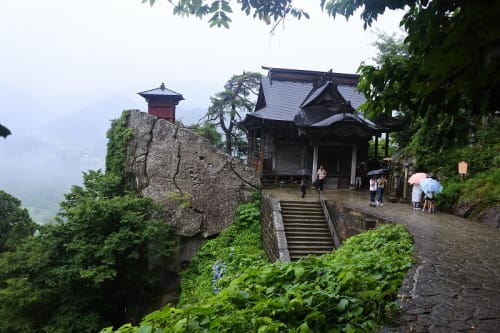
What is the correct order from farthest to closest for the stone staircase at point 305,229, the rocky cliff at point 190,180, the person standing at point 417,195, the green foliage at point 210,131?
the green foliage at point 210,131 < the rocky cliff at point 190,180 < the person standing at point 417,195 < the stone staircase at point 305,229

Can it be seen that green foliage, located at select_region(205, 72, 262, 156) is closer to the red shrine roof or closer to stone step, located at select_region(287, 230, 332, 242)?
the red shrine roof

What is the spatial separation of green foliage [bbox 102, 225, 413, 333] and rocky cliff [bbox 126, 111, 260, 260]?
31.8 ft

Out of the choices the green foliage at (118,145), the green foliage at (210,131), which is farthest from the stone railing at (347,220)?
the green foliage at (210,131)

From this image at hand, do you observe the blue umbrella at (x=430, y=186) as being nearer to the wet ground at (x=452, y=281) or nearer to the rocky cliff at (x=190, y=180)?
the wet ground at (x=452, y=281)

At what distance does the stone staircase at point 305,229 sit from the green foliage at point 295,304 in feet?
19.9

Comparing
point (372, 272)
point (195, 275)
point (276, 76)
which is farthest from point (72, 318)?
point (276, 76)

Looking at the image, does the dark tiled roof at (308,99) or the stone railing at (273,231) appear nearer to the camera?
the stone railing at (273,231)

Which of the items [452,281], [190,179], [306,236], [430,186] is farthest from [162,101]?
[452,281]

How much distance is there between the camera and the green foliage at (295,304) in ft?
9.42

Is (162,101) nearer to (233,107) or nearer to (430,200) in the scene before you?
(233,107)

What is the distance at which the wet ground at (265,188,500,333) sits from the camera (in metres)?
3.03

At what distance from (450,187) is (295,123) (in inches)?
292

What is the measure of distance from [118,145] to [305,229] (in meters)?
10.7

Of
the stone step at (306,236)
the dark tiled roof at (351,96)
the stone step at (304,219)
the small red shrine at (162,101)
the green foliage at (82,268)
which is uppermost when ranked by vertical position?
the dark tiled roof at (351,96)
